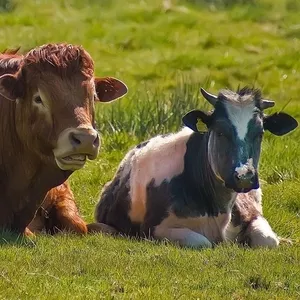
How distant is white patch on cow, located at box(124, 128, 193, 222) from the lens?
1168 cm

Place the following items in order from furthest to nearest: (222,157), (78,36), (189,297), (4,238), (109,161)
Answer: (78,36), (109,161), (222,157), (4,238), (189,297)

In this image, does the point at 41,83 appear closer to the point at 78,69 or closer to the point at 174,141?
the point at 78,69

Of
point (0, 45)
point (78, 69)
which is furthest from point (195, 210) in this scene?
point (0, 45)

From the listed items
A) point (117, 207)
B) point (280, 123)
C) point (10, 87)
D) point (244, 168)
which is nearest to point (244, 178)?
point (244, 168)

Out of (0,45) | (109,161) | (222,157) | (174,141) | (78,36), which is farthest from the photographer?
(78,36)

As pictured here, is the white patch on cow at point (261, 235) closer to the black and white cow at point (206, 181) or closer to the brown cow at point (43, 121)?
the black and white cow at point (206, 181)

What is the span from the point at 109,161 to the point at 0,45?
7.28m

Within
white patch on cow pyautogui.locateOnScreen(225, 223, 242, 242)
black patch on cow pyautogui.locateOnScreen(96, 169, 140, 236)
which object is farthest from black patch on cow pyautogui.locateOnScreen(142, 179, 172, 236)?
white patch on cow pyautogui.locateOnScreen(225, 223, 242, 242)

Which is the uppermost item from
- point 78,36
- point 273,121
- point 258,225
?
point 273,121

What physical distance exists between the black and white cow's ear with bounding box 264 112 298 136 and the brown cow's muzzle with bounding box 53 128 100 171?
1.96m

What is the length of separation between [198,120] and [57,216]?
1503mm

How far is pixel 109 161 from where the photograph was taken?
14781mm

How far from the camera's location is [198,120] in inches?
448

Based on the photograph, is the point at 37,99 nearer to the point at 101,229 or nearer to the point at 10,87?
the point at 10,87
